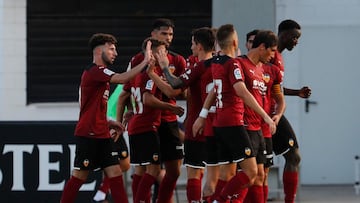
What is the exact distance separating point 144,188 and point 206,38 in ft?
5.64

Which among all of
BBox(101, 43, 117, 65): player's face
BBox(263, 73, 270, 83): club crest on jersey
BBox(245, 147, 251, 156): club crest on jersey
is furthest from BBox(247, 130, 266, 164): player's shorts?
BBox(101, 43, 117, 65): player's face

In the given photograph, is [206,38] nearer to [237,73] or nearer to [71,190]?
[237,73]

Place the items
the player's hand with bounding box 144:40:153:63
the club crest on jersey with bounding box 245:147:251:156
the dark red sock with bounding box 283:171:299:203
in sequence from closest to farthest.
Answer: the club crest on jersey with bounding box 245:147:251:156
the player's hand with bounding box 144:40:153:63
the dark red sock with bounding box 283:171:299:203

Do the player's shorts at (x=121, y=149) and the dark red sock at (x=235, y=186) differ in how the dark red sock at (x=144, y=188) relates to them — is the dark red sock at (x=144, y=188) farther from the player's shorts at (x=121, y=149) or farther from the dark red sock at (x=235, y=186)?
the dark red sock at (x=235, y=186)

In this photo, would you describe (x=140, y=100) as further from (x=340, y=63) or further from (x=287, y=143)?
(x=340, y=63)

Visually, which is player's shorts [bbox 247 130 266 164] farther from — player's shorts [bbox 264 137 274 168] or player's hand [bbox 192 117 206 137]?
player's hand [bbox 192 117 206 137]

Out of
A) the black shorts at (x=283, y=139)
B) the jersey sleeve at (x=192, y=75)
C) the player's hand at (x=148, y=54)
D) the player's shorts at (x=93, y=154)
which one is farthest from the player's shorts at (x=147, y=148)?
the black shorts at (x=283, y=139)

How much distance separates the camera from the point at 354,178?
1619 centimetres

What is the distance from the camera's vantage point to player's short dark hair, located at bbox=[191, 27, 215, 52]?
11297 mm

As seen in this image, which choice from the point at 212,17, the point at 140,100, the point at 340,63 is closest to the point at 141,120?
the point at 140,100

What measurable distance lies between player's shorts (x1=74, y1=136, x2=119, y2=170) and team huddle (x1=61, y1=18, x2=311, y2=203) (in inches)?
0.4

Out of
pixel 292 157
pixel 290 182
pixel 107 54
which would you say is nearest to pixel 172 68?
pixel 107 54

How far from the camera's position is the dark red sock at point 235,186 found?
10328mm

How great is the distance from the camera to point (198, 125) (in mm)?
10820
